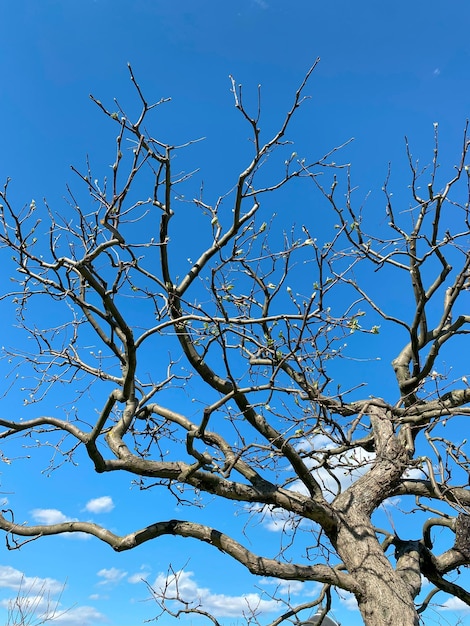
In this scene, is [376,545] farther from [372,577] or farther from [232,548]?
[232,548]

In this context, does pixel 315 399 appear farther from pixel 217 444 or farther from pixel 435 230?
pixel 435 230

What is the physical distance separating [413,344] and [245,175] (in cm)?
282

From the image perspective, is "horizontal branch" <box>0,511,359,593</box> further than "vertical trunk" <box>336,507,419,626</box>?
Yes

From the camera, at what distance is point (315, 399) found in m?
4.05

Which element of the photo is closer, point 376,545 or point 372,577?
point 372,577

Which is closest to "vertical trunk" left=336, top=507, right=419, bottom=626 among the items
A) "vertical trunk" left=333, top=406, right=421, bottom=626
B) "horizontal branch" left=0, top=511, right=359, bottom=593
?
"vertical trunk" left=333, top=406, right=421, bottom=626

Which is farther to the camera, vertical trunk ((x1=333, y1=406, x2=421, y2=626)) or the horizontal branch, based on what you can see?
the horizontal branch

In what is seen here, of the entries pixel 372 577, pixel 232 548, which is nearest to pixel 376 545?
pixel 372 577

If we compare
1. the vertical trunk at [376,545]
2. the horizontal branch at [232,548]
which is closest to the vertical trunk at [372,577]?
the vertical trunk at [376,545]

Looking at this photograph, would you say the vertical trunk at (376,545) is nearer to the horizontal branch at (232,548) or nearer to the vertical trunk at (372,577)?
the vertical trunk at (372,577)

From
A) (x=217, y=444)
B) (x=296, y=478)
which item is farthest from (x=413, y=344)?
(x=217, y=444)

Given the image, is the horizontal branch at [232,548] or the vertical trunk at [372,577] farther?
the horizontal branch at [232,548]

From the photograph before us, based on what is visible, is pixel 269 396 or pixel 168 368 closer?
pixel 269 396

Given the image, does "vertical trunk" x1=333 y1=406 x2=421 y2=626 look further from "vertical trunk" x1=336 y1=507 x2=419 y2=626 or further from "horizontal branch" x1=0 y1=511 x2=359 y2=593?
"horizontal branch" x1=0 y1=511 x2=359 y2=593
